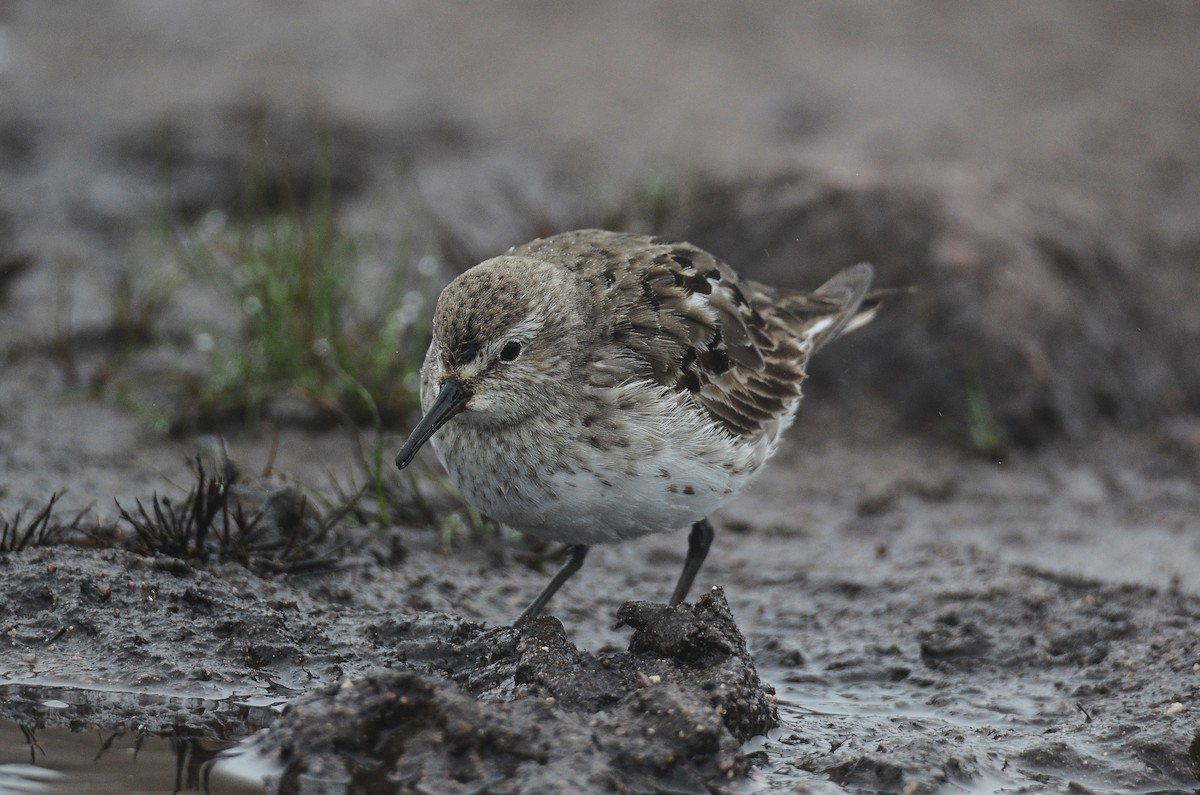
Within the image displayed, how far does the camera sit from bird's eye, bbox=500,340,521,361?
533 cm

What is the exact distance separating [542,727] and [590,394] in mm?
1420

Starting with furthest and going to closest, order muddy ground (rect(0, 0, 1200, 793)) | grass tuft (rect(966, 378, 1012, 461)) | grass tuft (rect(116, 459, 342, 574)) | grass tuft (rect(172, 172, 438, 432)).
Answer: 1. grass tuft (rect(966, 378, 1012, 461))
2. grass tuft (rect(172, 172, 438, 432))
3. grass tuft (rect(116, 459, 342, 574))
4. muddy ground (rect(0, 0, 1200, 793))

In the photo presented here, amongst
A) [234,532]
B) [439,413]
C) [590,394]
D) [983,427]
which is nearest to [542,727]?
[439,413]

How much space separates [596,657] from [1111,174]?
7448 millimetres

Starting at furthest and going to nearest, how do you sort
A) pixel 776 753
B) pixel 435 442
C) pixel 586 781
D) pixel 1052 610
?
pixel 1052 610 < pixel 435 442 < pixel 776 753 < pixel 586 781

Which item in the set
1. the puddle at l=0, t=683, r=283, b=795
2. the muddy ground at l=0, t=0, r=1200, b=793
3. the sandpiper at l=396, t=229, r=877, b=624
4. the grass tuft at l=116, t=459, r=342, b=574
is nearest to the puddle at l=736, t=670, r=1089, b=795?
the muddy ground at l=0, t=0, r=1200, b=793

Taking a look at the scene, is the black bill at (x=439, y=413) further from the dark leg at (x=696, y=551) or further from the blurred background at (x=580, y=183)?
the blurred background at (x=580, y=183)

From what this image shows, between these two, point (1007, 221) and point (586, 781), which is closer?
point (586, 781)

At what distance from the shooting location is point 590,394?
5.37 m

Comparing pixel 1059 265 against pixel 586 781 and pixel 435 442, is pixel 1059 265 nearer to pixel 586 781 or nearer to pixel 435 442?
pixel 435 442

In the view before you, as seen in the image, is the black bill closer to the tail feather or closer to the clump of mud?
the clump of mud

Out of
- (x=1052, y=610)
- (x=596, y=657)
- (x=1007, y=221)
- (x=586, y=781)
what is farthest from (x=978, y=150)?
(x=586, y=781)

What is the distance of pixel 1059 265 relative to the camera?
28.3 feet

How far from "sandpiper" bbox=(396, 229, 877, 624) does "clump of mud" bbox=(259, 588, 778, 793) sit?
598mm
